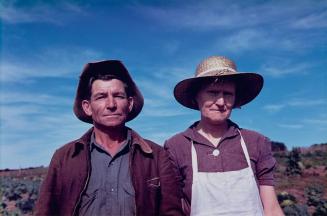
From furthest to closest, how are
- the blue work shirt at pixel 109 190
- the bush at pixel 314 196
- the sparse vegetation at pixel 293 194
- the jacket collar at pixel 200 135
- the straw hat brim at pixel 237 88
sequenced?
the bush at pixel 314 196 < the sparse vegetation at pixel 293 194 < the straw hat brim at pixel 237 88 < the jacket collar at pixel 200 135 < the blue work shirt at pixel 109 190

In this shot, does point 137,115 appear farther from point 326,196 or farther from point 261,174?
point 326,196

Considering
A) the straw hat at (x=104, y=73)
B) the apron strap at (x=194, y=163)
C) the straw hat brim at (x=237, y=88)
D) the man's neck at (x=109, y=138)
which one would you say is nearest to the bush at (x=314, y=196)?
the straw hat brim at (x=237, y=88)

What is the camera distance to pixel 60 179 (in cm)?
389

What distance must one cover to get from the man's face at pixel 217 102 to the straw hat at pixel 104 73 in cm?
62

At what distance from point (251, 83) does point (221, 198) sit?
1.33m

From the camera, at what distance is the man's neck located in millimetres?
4027

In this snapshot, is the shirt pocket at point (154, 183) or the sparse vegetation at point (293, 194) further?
the sparse vegetation at point (293, 194)

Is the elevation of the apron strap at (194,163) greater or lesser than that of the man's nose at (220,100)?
lesser

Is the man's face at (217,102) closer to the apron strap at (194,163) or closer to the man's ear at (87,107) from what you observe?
the apron strap at (194,163)

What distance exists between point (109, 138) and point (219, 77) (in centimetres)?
121

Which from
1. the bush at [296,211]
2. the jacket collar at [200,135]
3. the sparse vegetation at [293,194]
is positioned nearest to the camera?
the jacket collar at [200,135]

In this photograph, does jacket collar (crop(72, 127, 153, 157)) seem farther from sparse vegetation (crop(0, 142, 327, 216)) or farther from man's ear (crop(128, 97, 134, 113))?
sparse vegetation (crop(0, 142, 327, 216))

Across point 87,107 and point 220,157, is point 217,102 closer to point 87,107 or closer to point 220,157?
point 220,157

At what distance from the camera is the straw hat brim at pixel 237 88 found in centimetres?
457
